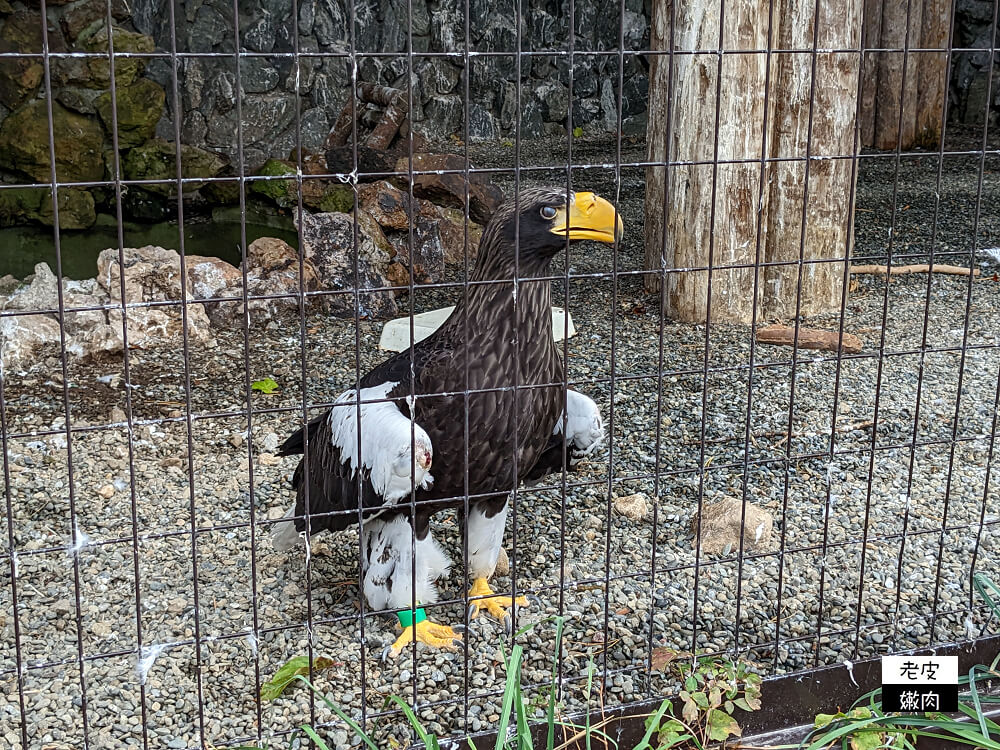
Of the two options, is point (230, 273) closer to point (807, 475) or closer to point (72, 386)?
point (72, 386)

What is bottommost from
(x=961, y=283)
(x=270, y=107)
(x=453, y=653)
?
(x=453, y=653)

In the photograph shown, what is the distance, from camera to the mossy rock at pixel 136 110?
26.6ft

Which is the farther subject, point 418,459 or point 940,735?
point 418,459

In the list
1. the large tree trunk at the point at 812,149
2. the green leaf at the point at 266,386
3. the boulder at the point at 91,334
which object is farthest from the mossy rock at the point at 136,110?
the large tree trunk at the point at 812,149

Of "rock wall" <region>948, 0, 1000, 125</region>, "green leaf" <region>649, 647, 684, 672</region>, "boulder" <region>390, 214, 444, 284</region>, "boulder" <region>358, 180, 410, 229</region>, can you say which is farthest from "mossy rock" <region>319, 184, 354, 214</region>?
"rock wall" <region>948, 0, 1000, 125</region>

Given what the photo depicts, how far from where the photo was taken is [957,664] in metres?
2.43

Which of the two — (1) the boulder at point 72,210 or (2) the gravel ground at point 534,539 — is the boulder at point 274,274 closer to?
(2) the gravel ground at point 534,539

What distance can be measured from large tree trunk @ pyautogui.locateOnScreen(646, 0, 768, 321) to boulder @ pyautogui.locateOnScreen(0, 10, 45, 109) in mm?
5047

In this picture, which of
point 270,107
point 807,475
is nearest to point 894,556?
point 807,475

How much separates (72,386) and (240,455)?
3.76 ft

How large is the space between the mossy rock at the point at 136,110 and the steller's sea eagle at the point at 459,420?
6.08 meters

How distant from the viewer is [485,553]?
296 centimetres

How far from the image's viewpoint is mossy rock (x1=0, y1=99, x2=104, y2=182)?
25.8ft

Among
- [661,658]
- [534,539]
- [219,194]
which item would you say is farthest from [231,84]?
[661,658]
